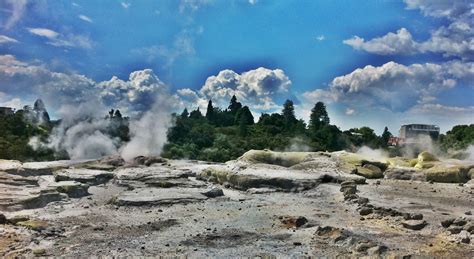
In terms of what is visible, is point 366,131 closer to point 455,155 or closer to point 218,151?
point 455,155

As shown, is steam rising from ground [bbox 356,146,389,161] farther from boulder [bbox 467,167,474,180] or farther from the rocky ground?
the rocky ground

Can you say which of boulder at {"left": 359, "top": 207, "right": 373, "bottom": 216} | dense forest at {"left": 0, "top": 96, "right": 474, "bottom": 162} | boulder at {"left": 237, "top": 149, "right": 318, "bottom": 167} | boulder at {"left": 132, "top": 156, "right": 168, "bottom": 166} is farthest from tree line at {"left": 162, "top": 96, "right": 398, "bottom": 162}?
boulder at {"left": 359, "top": 207, "right": 373, "bottom": 216}

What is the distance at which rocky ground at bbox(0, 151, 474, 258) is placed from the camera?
14211 millimetres

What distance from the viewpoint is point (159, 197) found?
21.8 m

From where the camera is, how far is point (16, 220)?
1669 cm

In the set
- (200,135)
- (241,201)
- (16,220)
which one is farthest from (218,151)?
(16,220)

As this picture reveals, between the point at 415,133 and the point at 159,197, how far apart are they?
5945 centimetres

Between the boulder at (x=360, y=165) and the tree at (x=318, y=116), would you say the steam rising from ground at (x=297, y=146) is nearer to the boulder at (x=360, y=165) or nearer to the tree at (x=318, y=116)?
the tree at (x=318, y=116)

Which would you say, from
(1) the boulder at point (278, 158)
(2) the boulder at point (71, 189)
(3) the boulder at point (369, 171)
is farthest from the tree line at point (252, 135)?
(2) the boulder at point (71, 189)

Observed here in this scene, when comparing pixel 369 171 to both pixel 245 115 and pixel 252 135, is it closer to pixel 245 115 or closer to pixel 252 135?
pixel 252 135

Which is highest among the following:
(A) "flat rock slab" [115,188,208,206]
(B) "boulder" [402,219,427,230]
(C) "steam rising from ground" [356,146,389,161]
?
(C) "steam rising from ground" [356,146,389,161]

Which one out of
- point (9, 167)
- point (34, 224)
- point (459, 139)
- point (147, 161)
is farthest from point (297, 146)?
point (34, 224)

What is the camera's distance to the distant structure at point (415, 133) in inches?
2737

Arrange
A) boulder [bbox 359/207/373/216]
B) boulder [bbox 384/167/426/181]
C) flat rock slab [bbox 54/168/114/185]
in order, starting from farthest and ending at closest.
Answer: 1. boulder [bbox 384/167/426/181]
2. flat rock slab [bbox 54/168/114/185]
3. boulder [bbox 359/207/373/216]
